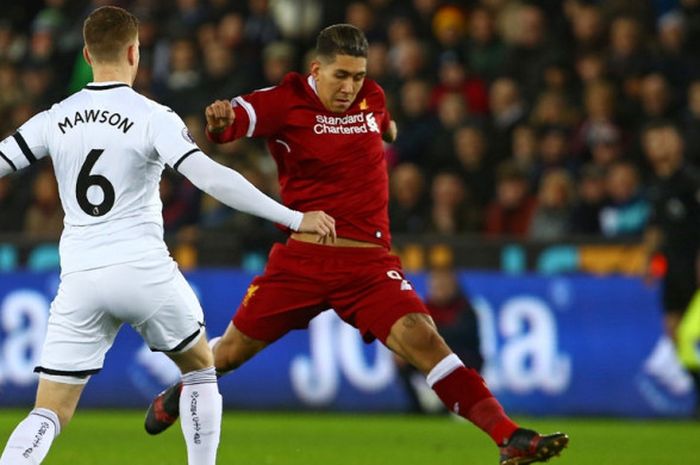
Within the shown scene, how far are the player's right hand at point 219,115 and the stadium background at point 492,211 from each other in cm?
587

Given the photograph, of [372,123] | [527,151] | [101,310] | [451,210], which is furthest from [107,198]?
[527,151]

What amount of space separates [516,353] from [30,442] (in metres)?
8.06

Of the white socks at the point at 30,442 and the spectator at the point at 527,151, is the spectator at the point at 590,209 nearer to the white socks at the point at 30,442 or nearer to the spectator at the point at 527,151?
the spectator at the point at 527,151

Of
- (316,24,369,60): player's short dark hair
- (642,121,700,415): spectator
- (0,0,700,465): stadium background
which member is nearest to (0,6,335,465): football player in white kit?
(316,24,369,60): player's short dark hair

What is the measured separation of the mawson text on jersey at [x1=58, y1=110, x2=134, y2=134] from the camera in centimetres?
639

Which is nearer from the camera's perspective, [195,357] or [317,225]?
[317,225]

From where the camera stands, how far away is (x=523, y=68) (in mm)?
15875

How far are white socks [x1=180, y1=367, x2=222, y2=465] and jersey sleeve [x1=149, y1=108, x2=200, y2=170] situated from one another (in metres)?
1.05

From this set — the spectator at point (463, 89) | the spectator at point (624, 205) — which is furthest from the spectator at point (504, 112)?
the spectator at point (624, 205)

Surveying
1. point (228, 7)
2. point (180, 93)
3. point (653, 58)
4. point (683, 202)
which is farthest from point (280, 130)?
point (228, 7)

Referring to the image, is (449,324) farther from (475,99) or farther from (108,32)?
(108,32)

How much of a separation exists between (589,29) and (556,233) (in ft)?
8.27

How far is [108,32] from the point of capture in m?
6.39

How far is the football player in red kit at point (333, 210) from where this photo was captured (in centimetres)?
779
